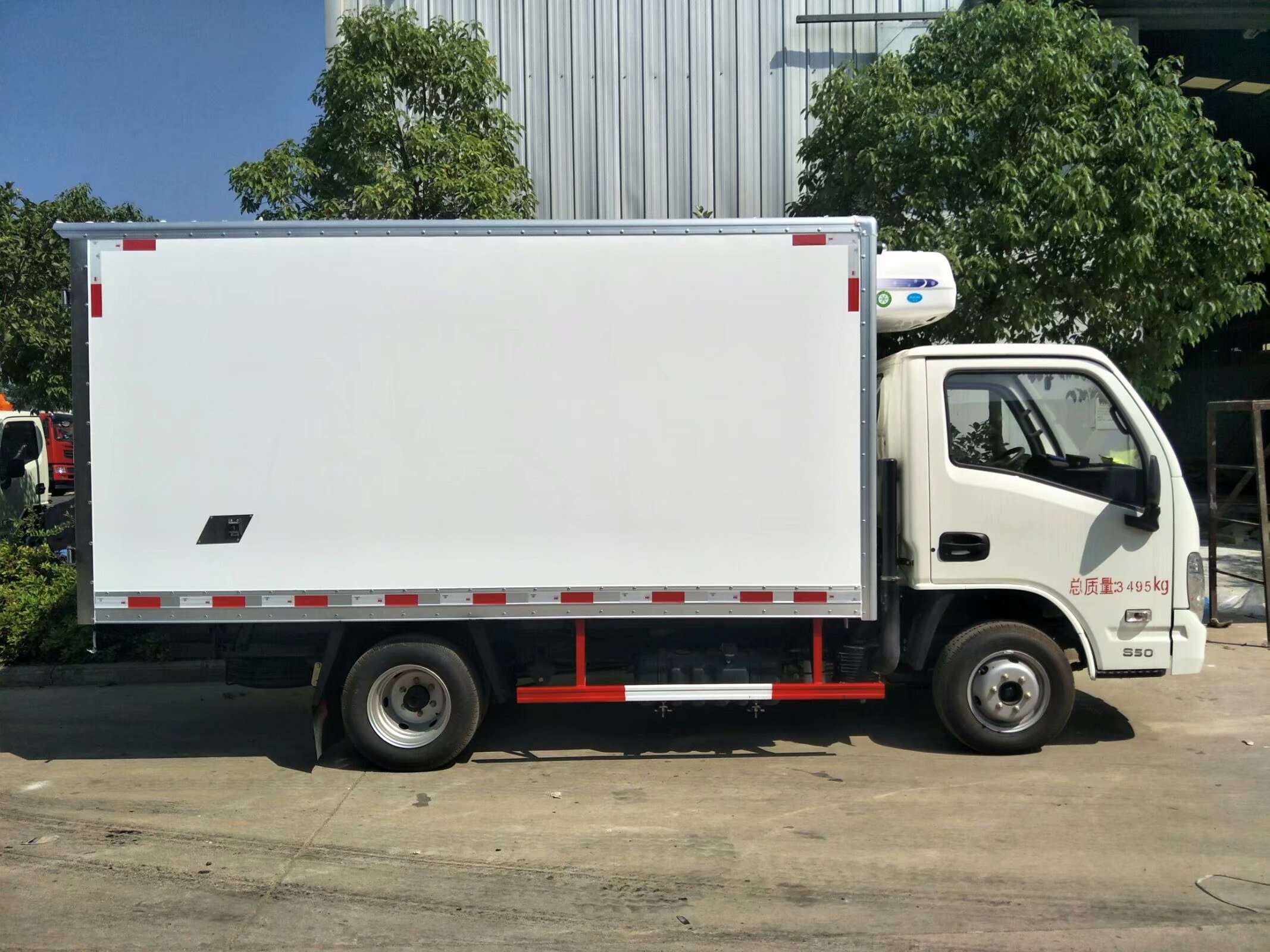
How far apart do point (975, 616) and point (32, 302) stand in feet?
39.8

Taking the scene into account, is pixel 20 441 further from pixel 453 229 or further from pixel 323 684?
pixel 453 229

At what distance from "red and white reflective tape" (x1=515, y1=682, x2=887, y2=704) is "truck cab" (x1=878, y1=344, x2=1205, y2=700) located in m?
0.43

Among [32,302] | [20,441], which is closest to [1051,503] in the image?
[32,302]

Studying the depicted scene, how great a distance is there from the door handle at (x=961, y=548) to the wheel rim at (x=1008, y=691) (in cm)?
57

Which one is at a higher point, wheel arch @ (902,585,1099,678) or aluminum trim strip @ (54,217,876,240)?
aluminum trim strip @ (54,217,876,240)

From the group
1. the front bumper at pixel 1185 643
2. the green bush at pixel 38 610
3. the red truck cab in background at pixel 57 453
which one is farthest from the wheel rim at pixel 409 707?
the red truck cab in background at pixel 57 453

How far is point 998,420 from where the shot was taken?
581 cm

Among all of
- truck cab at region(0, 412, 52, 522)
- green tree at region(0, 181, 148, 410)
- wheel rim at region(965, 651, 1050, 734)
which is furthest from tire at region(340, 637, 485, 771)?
Answer: truck cab at region(0, 412, 52, 522)

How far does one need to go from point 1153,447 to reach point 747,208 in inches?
336

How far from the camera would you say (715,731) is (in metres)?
6.56

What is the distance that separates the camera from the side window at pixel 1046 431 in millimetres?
5758

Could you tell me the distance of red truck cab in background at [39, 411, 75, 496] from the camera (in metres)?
17.0

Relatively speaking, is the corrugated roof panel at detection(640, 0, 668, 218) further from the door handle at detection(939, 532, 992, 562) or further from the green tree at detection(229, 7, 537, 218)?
the door handle at detection(939, 532, 992, 562)

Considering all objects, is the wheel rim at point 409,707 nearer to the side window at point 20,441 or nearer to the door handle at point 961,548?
the door handle at point 961,548
